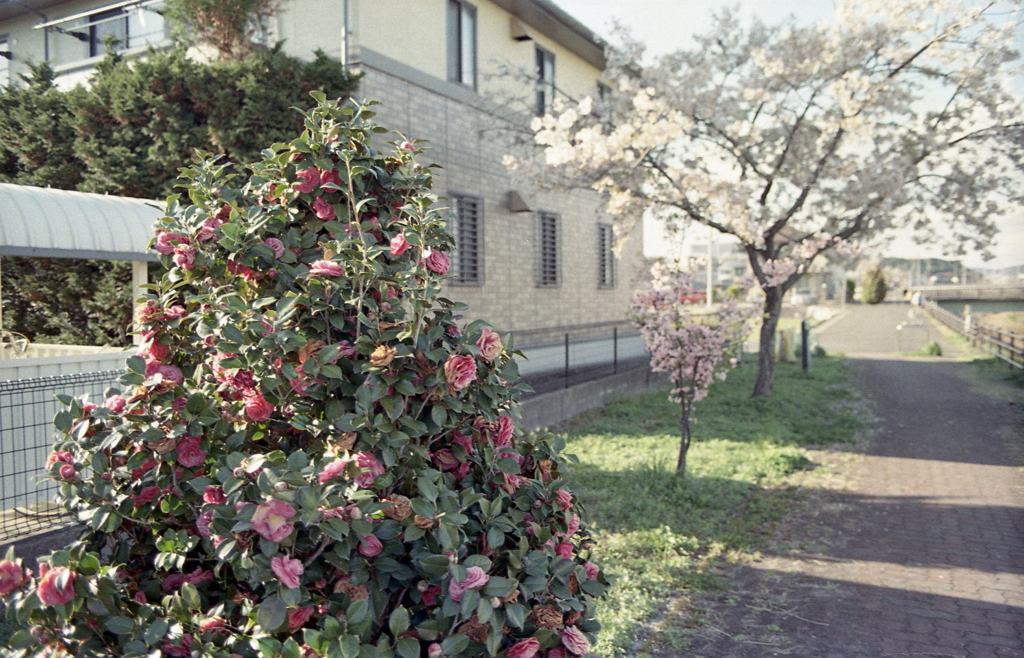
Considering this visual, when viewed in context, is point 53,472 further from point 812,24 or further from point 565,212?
point 565,212

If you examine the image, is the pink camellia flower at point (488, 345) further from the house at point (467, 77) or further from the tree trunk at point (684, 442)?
the house at point (467, 77)

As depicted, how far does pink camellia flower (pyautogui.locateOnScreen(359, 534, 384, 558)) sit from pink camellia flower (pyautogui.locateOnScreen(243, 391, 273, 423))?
1.63ft

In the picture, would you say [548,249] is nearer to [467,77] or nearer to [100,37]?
[467,77]

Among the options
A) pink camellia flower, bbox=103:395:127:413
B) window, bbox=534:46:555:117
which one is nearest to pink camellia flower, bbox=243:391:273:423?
pink camellia flower, bbox=103:395:127:413

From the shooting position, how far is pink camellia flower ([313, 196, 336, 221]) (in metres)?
2.41

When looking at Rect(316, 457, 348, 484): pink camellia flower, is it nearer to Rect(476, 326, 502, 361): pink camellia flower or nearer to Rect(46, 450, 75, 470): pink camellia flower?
Rect(476, 326, 502, 361): pink camellia flower

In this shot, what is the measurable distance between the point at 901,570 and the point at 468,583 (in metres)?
5.00

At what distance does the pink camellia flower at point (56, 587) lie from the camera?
1.91 meters

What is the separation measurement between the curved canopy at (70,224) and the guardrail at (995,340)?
16953 millimetres

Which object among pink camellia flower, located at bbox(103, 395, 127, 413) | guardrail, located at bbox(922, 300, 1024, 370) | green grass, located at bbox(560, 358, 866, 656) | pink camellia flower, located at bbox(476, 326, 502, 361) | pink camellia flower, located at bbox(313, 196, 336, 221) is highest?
pink camellia flower, located at bbox(313, 196, 336, 221)

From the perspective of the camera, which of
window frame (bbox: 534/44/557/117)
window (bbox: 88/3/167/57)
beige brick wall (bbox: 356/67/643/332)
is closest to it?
window (bbox: 88/3/167/57)

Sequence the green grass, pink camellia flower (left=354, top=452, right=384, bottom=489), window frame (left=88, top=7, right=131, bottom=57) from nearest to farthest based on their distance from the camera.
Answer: pink camellia flower (left=354, top=452, right=384, bottom=489) < the green grass < window frame (left=88, top=7, right=131, bottom=57)

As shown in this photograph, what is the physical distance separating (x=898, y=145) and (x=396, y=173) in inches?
496

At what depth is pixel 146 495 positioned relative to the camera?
229cm
